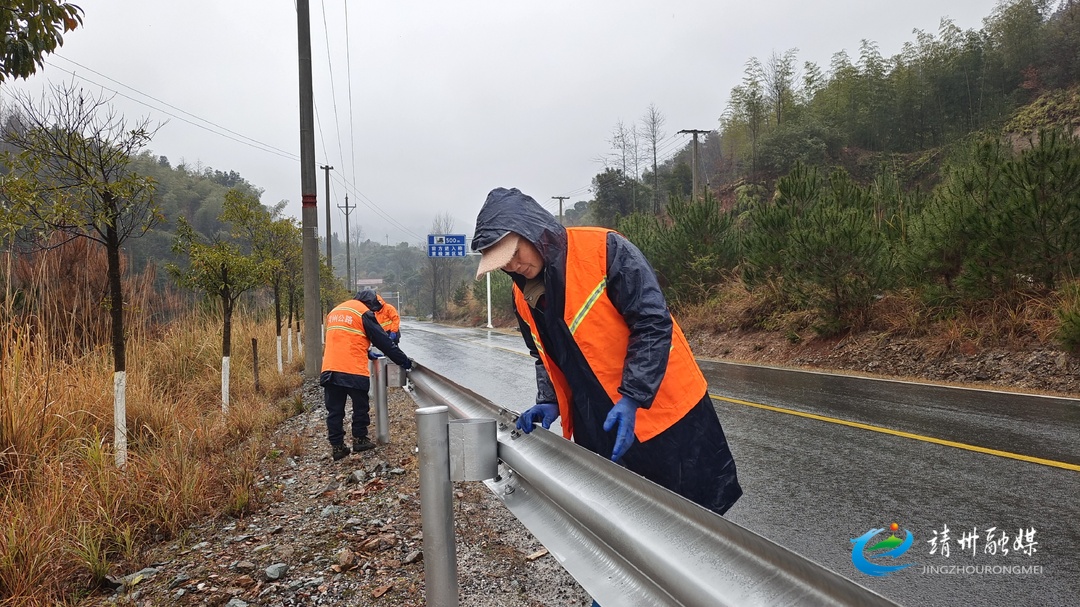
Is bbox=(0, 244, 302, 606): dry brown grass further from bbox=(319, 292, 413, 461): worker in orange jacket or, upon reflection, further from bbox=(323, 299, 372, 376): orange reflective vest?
bbox=(323, 299, 372, 376): orange reflective vest

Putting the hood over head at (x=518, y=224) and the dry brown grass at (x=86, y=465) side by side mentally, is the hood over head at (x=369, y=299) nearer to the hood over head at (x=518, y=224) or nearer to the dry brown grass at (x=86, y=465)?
the dry brown grass at (x=86, y=465)

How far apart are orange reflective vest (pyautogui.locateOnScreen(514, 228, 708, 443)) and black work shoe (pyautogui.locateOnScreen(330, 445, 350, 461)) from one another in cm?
418

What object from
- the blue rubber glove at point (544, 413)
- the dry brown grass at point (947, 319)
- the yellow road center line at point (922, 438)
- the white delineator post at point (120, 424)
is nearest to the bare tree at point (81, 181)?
the white delineator post at point (120, 424)

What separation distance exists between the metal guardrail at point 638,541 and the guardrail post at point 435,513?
211mm

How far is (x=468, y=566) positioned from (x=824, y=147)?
1545 inches

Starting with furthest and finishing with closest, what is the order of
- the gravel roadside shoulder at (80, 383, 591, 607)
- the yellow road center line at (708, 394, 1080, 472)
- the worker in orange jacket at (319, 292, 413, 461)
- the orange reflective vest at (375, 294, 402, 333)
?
the orange reflective vest at (375, 294, 402, 333), the worker in orange jacket at (319, 292, 413, 461), the yellow road center line at (708, 394, 1080, 472), the gravel roadside shoulder at (80, 383, 591, 607)

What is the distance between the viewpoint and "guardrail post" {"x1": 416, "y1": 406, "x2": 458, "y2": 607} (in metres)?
1.72

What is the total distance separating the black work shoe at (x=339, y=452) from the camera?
5734mm

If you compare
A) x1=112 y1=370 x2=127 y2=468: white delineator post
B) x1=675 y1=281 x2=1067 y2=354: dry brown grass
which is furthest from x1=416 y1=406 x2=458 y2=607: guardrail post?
x1=675 y1=281 x2=1067 y2=354: dry brown grass

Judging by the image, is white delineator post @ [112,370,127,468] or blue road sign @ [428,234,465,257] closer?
white delineator post @ [112,370,127,468]

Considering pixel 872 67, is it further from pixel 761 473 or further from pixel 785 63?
pixel 761 473

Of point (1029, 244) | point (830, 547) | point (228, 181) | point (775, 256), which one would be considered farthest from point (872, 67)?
point (228, 181)

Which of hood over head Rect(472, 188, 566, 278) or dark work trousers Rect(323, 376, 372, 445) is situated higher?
hood over head Rect(472, 188, 566, 278)

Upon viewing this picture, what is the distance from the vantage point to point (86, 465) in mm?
4188
